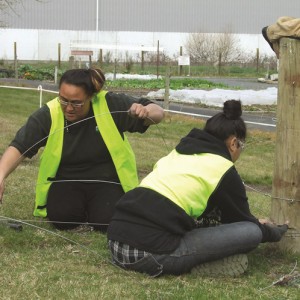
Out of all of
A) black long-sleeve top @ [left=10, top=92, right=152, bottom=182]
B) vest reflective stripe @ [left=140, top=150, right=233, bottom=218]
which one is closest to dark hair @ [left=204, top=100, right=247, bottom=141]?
vest reflective stripe @ [left=140, top=150, right=233, bottom=218]

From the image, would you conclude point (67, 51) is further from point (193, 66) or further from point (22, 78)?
point (22, 78)

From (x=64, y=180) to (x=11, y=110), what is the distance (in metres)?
11.6

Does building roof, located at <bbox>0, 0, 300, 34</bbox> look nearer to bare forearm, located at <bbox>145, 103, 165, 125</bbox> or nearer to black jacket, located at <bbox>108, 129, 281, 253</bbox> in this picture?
bare forearm, located at <bbox>145, 103, 165, 125</bbox>

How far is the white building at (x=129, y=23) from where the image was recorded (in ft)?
143

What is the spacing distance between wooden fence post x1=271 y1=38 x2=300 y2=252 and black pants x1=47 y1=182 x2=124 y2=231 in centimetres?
122

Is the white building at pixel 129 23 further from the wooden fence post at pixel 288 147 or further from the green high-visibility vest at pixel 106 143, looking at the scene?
the wooden fence post at pixel 288 147

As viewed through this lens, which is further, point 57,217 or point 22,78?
point 22,78

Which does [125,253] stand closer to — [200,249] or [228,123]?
[200,249]

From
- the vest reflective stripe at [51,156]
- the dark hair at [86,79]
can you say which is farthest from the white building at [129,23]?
the dark hair at [86,79]

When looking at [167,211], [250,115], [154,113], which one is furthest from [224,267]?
[250,115]

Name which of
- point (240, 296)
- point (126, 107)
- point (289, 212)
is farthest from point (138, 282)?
point (126, 107)

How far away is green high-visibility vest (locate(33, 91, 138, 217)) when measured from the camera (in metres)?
4.61

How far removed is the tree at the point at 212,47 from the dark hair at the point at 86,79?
130 ft

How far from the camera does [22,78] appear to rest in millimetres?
29875
